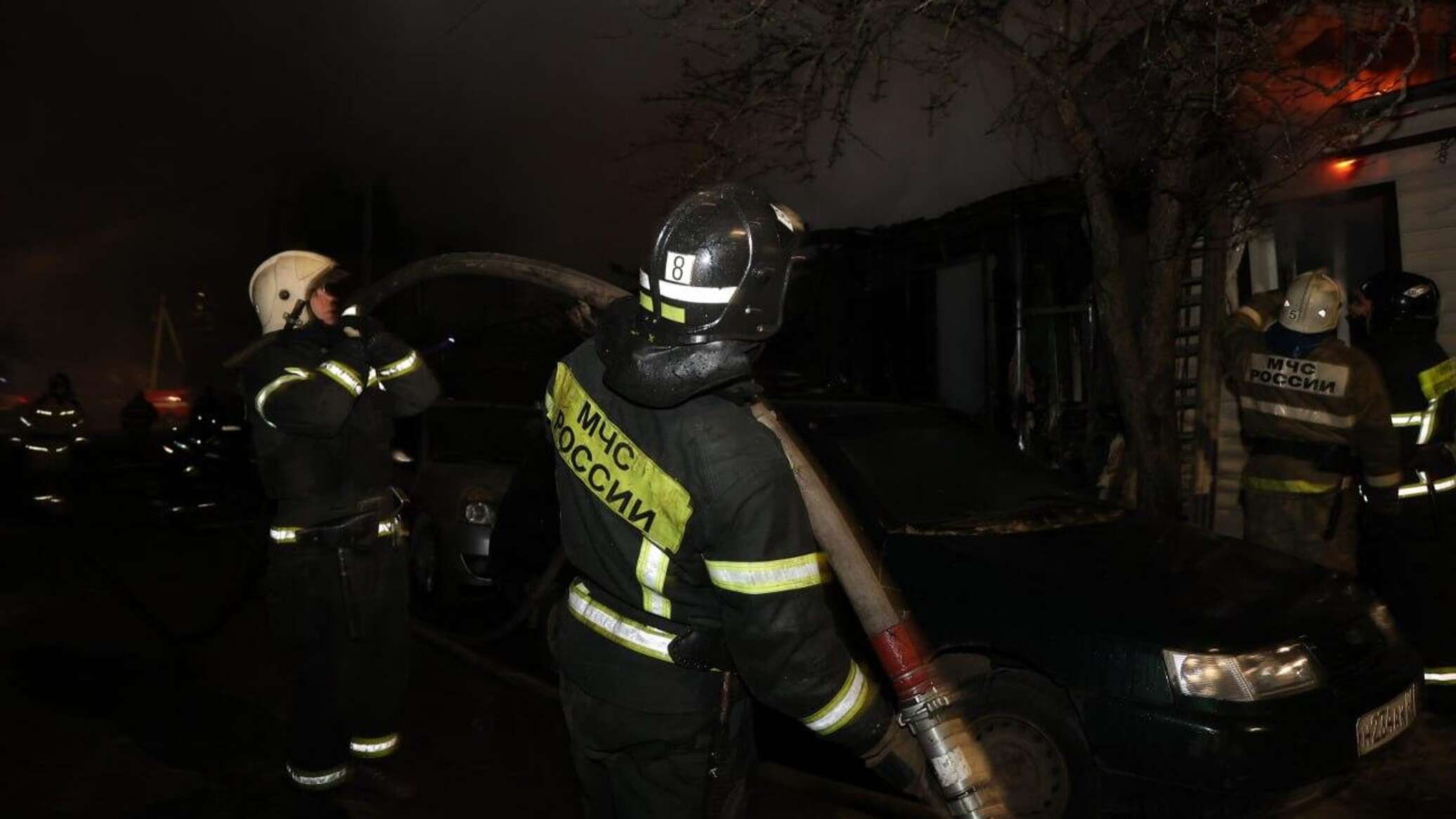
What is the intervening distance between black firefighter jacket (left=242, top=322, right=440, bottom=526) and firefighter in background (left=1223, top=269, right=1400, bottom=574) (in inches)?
158

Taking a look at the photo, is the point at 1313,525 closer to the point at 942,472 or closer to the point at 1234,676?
the point at 942,472

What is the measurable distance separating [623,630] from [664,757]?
0.28 metres

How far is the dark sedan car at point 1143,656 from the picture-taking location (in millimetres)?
3291

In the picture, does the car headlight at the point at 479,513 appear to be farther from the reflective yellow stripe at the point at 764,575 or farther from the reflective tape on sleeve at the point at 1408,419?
the reflective yellow stripe at the point at 764,575

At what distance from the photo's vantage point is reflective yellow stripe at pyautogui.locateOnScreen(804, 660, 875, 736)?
202 centimetres

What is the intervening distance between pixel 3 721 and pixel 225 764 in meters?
1.40

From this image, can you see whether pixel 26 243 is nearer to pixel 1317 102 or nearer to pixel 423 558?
pixel 423 558

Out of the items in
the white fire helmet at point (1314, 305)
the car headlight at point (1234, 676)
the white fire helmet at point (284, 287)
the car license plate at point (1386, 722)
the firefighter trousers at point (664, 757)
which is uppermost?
the white fire helmet at point (284, 287)

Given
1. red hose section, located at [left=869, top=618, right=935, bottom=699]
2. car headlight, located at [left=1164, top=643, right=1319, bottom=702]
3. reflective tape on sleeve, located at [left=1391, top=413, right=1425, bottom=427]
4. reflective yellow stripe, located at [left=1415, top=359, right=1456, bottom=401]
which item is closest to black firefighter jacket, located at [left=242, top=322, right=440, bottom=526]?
red hose section, located at [left=869, top=618, right=935, bottom=699]

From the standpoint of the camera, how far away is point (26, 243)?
3503 centimetres

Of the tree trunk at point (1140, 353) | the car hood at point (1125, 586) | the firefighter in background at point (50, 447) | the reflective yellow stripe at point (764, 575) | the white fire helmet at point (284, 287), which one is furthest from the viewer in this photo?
the firefighter in background at point (50, 447)

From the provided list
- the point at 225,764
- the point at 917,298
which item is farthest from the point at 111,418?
the point at 225,764

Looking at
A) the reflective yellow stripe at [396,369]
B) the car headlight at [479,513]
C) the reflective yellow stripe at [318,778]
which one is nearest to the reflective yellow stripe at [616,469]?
the reflective yellow stripe at [396,369]

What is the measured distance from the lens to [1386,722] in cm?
358
